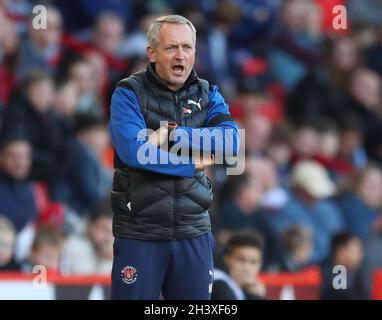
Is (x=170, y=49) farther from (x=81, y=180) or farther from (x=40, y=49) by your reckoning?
(x=40, y=49)

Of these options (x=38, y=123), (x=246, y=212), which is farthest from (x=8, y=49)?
(x=246, y=212)

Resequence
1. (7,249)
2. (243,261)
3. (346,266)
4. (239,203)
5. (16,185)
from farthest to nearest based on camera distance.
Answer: (239,203) < (346,266) < (16,185) < (7,249) < (243,261)

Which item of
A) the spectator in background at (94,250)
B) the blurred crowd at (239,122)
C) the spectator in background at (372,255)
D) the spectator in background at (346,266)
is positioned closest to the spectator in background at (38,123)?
the blurred crowd at (239,122)

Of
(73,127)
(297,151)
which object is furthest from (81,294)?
(297,151)

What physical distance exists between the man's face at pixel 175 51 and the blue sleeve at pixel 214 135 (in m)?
0.25

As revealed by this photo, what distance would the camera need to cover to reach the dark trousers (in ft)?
18.6

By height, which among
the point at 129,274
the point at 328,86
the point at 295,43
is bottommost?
the point at 129,274

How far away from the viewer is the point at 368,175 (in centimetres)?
1121

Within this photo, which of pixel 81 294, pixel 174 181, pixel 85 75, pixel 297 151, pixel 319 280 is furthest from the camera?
pixel 297 151

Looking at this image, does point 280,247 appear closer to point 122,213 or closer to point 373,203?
point 373,203

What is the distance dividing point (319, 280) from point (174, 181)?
11.2ft

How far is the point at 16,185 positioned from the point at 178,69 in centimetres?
394

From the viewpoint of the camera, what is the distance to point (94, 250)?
9.15 m
